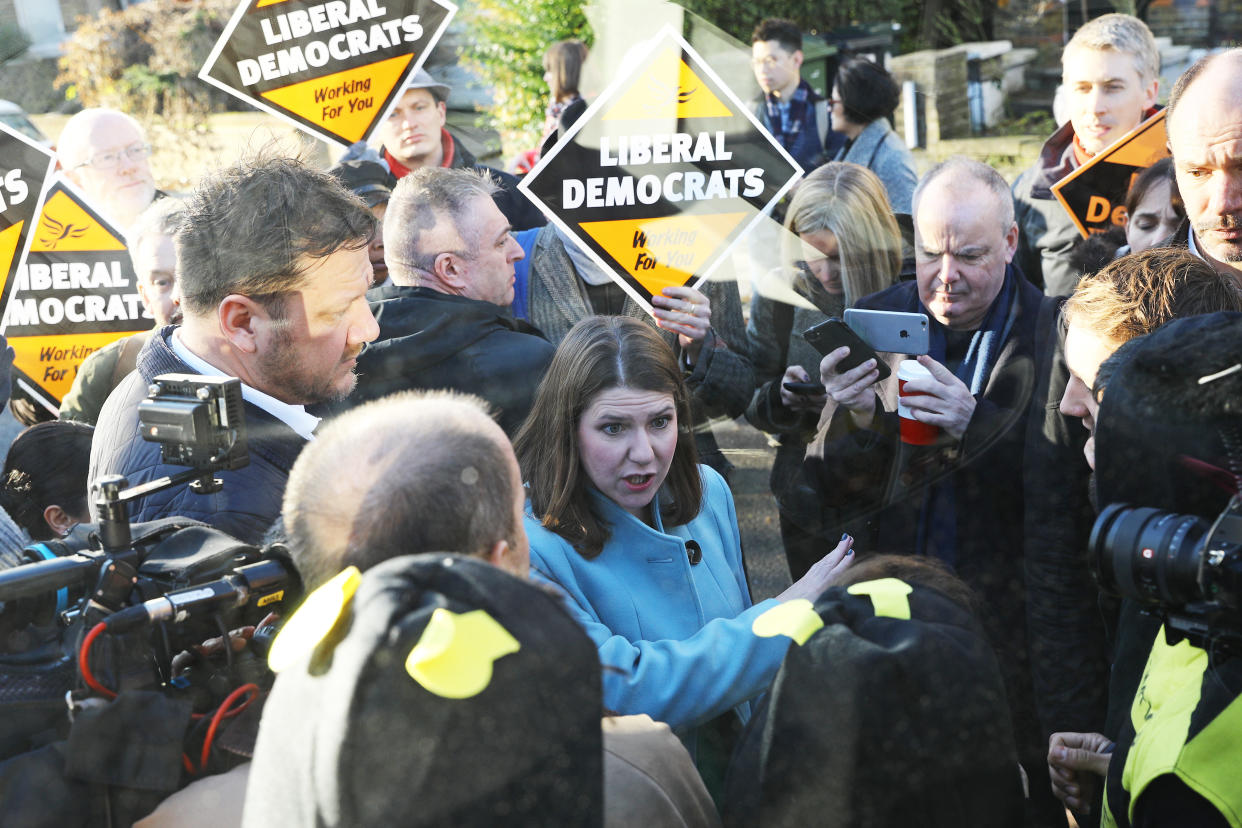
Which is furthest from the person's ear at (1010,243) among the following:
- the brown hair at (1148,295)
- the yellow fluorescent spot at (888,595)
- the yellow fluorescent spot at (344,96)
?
the yellow fluorescent spot at (344,96)

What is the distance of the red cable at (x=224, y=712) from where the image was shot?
57.1 inches

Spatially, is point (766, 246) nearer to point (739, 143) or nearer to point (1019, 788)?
point (739, 143)

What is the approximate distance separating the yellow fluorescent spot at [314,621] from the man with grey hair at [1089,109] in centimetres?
377

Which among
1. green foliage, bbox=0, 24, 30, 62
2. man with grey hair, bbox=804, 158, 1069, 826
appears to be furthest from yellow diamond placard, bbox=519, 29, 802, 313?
green foliage, bbox=0, 24, 30, 62

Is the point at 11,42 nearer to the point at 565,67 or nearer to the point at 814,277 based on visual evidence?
the point at 565,67

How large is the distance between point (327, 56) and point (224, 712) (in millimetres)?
3495

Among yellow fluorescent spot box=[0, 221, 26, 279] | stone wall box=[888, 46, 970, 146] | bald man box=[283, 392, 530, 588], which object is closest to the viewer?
bald man box=[283, 392, 530, 588]

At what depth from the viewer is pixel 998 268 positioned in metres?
3.29

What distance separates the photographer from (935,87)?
10.0m

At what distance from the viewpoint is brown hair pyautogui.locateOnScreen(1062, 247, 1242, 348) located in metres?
2.29

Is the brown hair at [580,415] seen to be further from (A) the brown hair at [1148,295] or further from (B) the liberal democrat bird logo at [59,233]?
(B) the liberal democrat bird logo at [59,233]

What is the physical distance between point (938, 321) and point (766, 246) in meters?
1.04

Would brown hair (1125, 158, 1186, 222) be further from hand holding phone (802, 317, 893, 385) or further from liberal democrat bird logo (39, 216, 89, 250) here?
liberal democrat bird logo (39, 216, 89, 250)

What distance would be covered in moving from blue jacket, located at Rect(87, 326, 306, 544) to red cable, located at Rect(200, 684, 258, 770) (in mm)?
567
